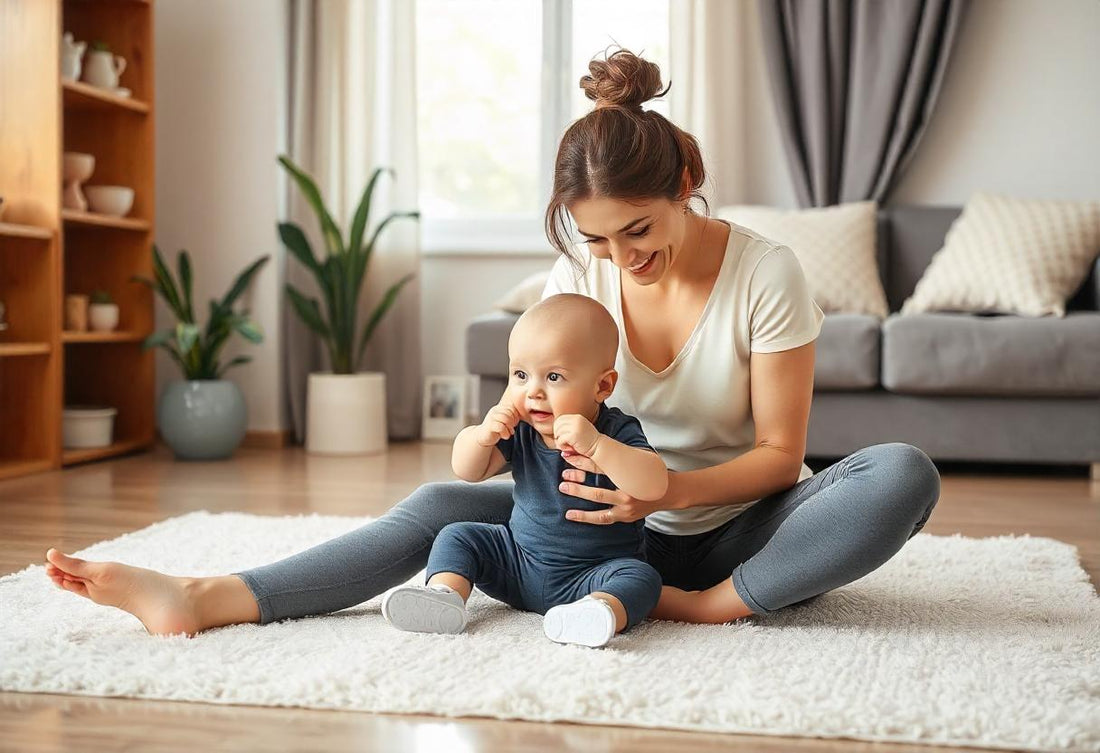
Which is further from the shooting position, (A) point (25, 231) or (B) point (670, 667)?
(A) point (25, 231)

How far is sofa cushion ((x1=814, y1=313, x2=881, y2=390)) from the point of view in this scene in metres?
3.45

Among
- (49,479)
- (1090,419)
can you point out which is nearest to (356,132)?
(49,479)

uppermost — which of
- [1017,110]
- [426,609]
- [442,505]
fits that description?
[1017,110]

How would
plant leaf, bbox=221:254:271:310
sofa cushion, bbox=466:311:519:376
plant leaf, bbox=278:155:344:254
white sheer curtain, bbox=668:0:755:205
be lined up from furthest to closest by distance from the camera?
white sheer curtain, bbox=668:0:755:205, plant leaf, bbox=278:155:344:254, plant leaf, bbox=221:254:271:310, sofa cushion, bbox=466:311:519:376

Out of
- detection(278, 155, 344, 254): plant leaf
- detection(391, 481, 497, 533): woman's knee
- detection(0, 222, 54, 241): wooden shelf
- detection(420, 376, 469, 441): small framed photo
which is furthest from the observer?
detection(420, 376, 469, 441): small framed photo

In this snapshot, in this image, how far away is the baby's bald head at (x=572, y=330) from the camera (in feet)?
4.89

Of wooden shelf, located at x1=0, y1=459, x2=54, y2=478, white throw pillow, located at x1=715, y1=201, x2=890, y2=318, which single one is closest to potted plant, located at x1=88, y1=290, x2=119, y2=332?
wooden shelf, located at x1=0, y1=459, x2=54, y2=478

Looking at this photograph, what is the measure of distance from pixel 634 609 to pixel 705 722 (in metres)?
0.28

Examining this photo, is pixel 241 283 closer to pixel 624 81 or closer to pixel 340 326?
pixel 340 326

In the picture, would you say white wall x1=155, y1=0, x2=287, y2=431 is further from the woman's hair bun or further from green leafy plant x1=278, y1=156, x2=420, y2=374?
the woman's hair bun

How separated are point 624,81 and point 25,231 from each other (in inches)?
90.9

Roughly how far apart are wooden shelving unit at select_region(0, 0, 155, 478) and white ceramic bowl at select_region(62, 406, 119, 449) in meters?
0.05

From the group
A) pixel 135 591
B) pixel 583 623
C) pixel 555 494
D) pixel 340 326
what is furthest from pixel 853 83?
pixel 135 591

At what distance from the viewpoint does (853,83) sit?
418 centimetres
